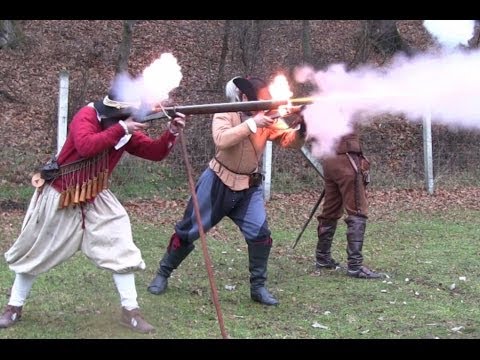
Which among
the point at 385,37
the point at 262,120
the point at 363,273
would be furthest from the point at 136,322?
the point at 385,37

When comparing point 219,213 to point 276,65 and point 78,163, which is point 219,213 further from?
point 276,65

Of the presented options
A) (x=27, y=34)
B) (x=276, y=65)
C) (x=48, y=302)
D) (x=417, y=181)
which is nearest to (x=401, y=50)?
(x=276, y=65)

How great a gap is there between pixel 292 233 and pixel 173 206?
214cm

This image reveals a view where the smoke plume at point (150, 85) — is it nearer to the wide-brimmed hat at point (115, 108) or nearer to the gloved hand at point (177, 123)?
the wide-brimmed hat at point (115, 108)

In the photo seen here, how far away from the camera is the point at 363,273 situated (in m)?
7.30

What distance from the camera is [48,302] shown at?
5.97 meters

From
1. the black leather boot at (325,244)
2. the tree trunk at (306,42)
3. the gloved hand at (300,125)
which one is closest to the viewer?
the gloved hand at (300,125)

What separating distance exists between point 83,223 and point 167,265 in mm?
1405

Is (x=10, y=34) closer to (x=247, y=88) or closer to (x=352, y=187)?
(x=352, y=187)

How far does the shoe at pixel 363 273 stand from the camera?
23.9 ft

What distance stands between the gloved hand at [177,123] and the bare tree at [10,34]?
42.1 ft

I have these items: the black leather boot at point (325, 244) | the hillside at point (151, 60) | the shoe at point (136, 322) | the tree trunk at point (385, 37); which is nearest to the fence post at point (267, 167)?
the hillside at point (151, 60)

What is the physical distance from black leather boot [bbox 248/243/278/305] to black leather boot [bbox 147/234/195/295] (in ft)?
2.05

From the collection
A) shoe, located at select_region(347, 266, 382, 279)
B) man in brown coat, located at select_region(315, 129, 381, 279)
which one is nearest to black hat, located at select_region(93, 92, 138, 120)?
man in brown coat, located at select_region(315, 129, 381, 279)
